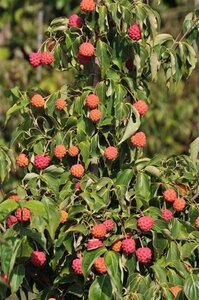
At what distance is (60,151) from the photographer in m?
2.24

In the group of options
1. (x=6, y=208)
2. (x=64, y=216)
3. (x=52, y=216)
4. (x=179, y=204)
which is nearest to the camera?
(x=6, y=208)

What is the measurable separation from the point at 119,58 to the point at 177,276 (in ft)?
1.94

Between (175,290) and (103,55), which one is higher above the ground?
(103,55)

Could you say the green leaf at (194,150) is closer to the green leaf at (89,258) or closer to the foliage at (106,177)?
the foliage at (106,177)

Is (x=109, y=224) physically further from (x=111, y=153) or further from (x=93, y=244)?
(x=111, y=153)

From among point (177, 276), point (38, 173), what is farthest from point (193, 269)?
point (38, 173)

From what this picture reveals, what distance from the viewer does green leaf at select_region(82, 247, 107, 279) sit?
1960mm

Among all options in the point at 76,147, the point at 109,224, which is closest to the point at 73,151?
the point at 76,147

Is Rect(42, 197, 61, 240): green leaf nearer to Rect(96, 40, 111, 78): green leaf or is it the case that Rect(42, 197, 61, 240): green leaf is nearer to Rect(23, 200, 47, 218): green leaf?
Rect(23, 200, 47, 218): green leaf

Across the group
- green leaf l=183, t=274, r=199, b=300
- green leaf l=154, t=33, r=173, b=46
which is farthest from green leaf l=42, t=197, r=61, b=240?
green leaf l=154, t=33, r=173, b=46

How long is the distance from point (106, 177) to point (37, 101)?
0.90 feet

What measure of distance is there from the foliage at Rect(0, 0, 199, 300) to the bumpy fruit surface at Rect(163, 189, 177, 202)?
0.03 m

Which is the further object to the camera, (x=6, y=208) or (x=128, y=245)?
(x=128, y=245)

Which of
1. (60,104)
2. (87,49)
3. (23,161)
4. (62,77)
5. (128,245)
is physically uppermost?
(87,49)
